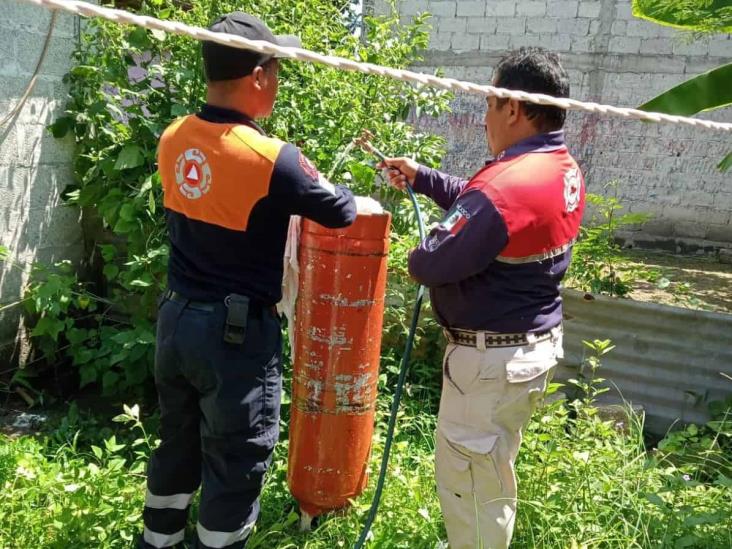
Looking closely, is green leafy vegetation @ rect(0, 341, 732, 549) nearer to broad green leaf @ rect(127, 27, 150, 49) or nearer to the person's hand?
the person's hand

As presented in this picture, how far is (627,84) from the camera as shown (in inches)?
360

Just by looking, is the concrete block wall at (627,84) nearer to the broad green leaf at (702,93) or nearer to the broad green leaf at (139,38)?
the broad green leaf at (702,93)

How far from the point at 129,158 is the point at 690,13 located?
129 inches

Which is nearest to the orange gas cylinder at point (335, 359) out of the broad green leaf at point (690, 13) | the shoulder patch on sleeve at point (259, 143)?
the shoulder patch on sleeve at point (259, 143)

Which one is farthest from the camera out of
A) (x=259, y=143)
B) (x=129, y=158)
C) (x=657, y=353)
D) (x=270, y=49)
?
(x=657, y=353)

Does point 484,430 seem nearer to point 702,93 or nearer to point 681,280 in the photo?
point 702,93

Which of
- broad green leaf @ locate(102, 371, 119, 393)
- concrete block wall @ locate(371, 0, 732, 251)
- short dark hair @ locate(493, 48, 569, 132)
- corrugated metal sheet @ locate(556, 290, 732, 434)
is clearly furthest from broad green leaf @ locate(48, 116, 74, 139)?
concrete block wall @ locate(371, 0, 732, 251)

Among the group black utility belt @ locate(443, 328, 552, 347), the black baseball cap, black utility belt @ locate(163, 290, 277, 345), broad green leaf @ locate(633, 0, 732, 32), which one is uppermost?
broad green leaf @ locate(633, 0, 732, 32)

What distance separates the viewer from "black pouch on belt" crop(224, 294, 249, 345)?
2.09 m

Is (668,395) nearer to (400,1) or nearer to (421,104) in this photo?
(421,104)

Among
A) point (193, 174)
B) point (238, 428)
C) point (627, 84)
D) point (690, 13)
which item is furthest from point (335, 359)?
point (627, 84)

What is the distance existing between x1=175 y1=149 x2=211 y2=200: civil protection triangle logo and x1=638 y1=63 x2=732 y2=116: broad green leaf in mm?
2464

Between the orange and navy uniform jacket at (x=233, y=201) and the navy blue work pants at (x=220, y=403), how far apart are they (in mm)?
97

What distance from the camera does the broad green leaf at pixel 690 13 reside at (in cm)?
366
